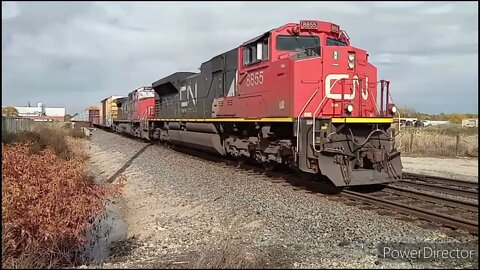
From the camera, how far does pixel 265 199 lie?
399 inches

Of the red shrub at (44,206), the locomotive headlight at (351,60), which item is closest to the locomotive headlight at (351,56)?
the locomotive headlight at (351,60)

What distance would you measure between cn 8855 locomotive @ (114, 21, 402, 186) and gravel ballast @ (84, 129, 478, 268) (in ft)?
3.22

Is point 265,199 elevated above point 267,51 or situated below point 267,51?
below

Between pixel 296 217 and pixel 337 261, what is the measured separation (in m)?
2.77

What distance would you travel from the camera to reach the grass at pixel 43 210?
24.4 ft

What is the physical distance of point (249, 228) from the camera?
7.86 meters

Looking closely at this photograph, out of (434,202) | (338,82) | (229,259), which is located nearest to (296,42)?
(338,82)

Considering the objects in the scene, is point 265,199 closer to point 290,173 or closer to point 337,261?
point 290,173

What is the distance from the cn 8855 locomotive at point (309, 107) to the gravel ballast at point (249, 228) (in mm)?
983

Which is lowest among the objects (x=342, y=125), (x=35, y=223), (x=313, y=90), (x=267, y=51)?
(x=35, y=223)

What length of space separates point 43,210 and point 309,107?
20.4ft

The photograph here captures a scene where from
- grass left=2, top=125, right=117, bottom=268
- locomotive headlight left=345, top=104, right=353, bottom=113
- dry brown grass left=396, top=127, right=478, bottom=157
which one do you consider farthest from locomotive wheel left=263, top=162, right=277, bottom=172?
dry brown grass left=396, top=127, right=478, bottom=157

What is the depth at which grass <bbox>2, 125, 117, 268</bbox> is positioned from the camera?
7.43 meters

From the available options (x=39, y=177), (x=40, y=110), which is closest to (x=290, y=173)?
(x=39, y=177)
